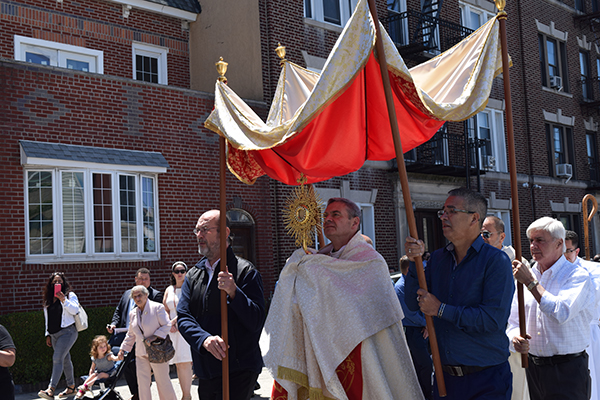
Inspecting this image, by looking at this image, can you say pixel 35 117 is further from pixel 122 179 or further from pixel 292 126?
pixel 292 126

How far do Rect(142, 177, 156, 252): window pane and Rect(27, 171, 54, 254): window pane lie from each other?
190 centimetres

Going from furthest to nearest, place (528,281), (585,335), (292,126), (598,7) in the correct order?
(598,7) → (585,335) → (528,281) → (292,126)

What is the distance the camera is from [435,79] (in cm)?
504

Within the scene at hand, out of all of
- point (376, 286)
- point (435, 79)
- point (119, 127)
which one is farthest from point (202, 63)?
point (376, 286)

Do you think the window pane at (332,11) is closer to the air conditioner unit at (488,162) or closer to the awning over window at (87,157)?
the awning over window at (87,157)

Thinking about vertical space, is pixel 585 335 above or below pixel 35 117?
below

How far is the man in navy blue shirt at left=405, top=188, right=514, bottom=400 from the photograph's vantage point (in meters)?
3.78

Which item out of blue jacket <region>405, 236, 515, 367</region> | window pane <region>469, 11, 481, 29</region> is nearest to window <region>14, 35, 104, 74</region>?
blue jacket <region>405, 236, 515, 367</region>

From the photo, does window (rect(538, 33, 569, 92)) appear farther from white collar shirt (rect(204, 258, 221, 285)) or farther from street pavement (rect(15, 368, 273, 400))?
white collar shirt (rect(204, 258, 221, 285))

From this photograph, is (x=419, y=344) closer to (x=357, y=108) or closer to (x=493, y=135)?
(x=357, y=108)

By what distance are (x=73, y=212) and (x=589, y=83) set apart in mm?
22353

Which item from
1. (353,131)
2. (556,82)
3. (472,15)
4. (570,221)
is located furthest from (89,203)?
(570,221)

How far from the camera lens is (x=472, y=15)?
21.3m

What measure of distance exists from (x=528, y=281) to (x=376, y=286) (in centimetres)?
116
